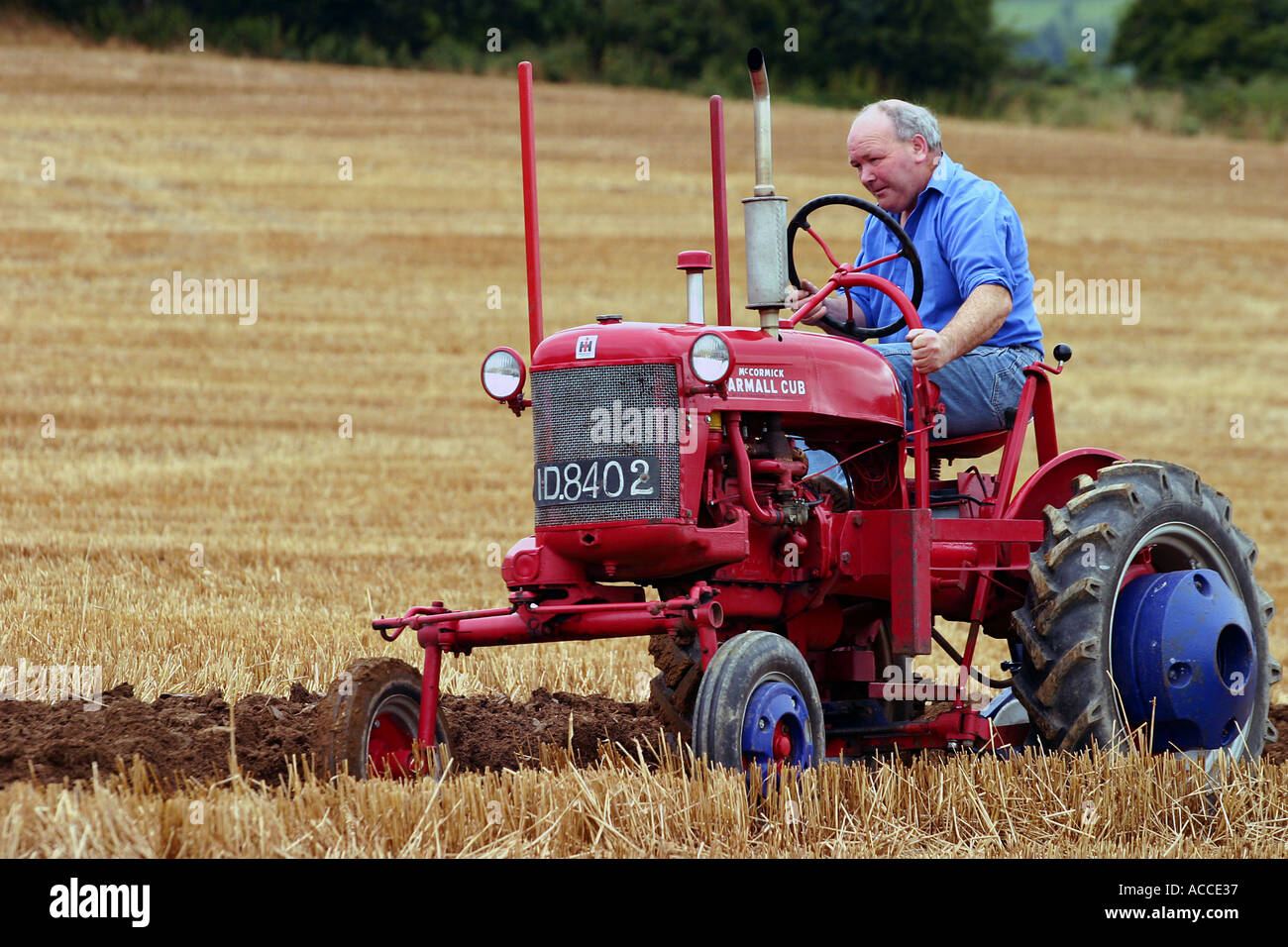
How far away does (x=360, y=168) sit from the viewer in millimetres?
29484

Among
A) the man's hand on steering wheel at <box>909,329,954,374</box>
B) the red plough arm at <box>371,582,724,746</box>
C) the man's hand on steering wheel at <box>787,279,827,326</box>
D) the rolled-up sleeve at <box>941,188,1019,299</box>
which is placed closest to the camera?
the red plough arm at <box>371,582,724,746</box>

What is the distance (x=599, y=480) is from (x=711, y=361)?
1.48 ft

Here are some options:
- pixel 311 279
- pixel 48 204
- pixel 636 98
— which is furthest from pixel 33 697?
pixel 636 98

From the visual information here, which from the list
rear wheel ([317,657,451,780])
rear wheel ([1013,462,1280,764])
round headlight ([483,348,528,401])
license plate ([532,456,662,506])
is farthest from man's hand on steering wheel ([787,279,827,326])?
rear wheel ([317,657,451,780])

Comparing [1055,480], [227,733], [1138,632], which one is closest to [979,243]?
[1055,480]

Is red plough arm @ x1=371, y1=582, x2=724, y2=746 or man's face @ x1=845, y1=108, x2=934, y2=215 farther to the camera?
man's face @ x1=845, y1=108, x2=934, y2=215

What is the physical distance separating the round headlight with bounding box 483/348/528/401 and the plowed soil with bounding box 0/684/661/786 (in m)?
0.99

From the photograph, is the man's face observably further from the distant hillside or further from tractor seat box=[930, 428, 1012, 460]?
the distant hillside

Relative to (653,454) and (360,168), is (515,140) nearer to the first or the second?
(360,168)

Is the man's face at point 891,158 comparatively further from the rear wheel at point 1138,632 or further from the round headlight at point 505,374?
the round headlight at point 505,374

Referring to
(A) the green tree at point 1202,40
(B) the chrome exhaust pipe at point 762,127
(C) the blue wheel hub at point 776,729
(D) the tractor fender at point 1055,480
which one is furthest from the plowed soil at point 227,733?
(A) the green tree at point 1202,40

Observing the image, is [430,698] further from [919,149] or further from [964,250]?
[919,149]

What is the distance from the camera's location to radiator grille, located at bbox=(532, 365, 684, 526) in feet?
16.4

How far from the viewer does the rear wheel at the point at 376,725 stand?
16.3 ft
